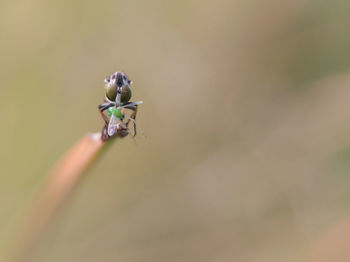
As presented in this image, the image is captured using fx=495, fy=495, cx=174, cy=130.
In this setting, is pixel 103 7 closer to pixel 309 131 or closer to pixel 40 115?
pixel 40 115

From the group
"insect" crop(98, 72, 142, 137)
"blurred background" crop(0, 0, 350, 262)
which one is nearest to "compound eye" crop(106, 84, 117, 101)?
"insect" crop(98, 72, 142, 137)

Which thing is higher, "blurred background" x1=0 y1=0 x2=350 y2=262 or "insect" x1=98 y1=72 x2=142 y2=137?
"blurred background" x1=0 y1=0 x2=350 y2=262

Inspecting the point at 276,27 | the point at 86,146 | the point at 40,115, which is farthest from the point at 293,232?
the point at 86,146

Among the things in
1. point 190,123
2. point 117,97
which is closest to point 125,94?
point 117,97

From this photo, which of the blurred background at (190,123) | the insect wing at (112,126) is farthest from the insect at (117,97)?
the blurred background at (190,123)

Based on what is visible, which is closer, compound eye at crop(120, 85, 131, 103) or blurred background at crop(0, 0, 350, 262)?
compound eye at crop(120, 85, 131, 103)

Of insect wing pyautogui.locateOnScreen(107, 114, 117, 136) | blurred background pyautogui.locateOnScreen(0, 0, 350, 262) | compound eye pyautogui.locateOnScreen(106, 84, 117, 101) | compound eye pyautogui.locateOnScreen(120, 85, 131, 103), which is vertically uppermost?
blurred background pyautogui.locateOnScreen(0, 0, 350, 262)

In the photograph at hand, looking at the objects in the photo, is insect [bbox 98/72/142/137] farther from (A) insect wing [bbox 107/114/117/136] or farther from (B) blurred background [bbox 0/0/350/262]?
(B) blurred background [bbox 0/0/350/262]

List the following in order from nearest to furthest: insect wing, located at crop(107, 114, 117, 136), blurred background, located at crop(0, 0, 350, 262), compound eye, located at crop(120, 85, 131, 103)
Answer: insect wing, located at crop(107, 114, 117, 136) → compound eye, located at crop(120, 85, 131, 103) → blurred background, located at crop(0, 0, 350, 262)

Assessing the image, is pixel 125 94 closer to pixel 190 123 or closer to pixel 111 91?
pixel 111 91
